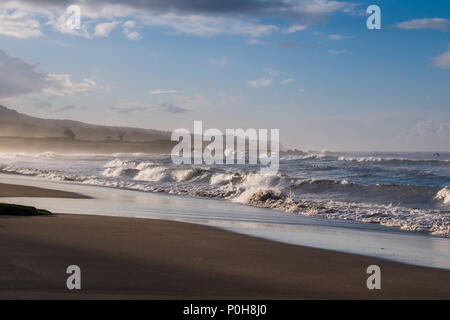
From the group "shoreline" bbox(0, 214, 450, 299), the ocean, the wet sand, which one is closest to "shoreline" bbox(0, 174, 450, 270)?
"shoreline" bbox(0, 214, 450, 299)

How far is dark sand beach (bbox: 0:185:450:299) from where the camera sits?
207 inches

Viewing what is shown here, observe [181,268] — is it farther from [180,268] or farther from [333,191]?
[333,191]

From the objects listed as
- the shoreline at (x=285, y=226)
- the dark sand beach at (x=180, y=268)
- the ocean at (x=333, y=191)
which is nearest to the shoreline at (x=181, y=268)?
the dark sand beach at (x=180, y=268)

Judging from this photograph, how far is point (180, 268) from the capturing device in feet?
20.8

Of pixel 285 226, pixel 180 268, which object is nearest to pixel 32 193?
pixel 285 226

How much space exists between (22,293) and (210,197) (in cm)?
1532

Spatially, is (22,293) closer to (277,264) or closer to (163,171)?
(277,264)

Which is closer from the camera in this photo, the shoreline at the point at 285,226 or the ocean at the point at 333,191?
the shoreline at the point at 285,226

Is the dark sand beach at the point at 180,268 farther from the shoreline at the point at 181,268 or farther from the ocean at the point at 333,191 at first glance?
the ocean at the point at 333,191

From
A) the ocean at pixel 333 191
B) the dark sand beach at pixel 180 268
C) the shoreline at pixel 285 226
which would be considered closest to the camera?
the dark sand beach at pixel 180 268

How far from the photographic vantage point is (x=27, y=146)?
132375 mm

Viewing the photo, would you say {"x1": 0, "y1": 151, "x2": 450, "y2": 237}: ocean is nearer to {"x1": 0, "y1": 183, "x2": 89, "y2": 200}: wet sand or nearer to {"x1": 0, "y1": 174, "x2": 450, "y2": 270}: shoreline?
{"x1": 0, "y1": 174, "x2": 450, "y2": 270}: shoreline

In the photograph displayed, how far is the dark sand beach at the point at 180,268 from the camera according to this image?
207 inches
